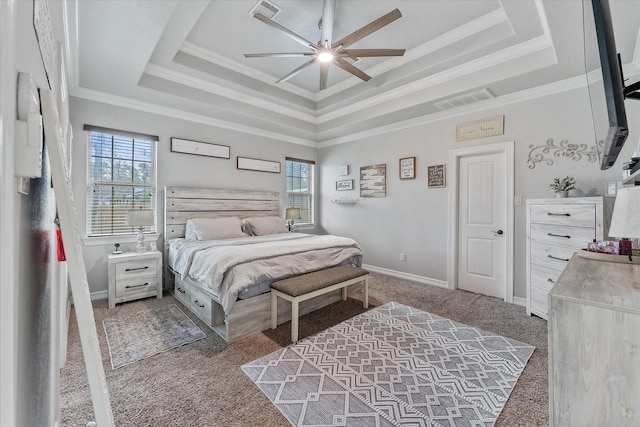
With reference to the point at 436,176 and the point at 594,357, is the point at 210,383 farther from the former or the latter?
the point at 436,176

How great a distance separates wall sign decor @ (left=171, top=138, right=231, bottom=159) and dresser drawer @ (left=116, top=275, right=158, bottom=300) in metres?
1.79

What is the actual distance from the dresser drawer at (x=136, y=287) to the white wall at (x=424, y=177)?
325cm

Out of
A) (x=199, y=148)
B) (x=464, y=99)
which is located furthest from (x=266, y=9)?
(x=464, y=99)

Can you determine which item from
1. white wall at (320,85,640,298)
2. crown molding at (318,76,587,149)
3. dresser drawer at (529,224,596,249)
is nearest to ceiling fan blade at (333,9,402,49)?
crown molding at (318,76,587,149)

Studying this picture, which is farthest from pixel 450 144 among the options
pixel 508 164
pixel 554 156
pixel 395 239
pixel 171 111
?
pixel 171 111

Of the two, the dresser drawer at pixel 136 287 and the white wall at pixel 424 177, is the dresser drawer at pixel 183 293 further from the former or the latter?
the white wall at pixel 424 177

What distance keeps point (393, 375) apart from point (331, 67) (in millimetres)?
3583

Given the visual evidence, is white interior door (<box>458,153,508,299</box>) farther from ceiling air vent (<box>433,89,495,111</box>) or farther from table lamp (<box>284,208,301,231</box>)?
table lamp (<box>284,208,301,231</box>)

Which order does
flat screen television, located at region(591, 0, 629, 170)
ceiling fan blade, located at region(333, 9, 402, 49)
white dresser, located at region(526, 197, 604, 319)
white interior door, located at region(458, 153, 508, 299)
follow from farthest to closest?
white interior door, located at region(458, 153, 508, 299) < white dresser, located at region(526, 197, 604, 319) < ceiling fan blade, located at region(333, 9, 402, 49) < flat screen television, located at region(591, 0, 629, 170)

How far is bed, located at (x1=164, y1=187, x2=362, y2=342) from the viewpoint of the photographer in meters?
2.44

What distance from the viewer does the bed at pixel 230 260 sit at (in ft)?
8.01

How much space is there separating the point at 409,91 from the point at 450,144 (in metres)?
0.94

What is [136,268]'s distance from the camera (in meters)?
3.27

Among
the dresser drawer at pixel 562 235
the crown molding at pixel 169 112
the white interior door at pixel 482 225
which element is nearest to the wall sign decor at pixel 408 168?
the white interior door at pixel 482 225
